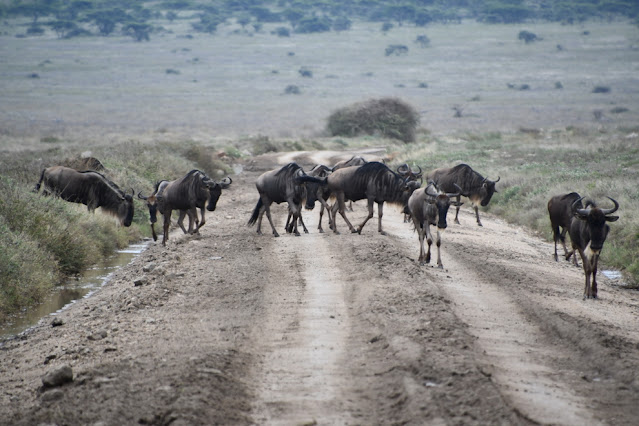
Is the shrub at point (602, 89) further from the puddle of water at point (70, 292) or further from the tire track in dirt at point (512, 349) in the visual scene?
the tire track in dirt at point (512, 349)

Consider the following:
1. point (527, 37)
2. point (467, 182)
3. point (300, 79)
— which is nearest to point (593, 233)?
point (467, 182)

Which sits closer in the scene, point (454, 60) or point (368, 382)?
point (368, 382)

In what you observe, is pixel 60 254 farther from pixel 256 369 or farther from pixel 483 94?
pixel 483 94

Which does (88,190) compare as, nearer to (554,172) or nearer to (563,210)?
(563,210)

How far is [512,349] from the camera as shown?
8.16m

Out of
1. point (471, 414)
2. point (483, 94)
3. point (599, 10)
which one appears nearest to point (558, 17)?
point (599, 10)

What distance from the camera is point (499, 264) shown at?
44.2 ft

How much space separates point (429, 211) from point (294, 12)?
425 ft

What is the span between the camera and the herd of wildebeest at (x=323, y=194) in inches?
529

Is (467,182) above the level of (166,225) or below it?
above

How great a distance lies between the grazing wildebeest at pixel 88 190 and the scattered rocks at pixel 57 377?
1091 centimetres

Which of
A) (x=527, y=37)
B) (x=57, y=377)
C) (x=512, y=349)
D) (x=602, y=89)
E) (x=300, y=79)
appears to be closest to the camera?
(x=57, y=377)

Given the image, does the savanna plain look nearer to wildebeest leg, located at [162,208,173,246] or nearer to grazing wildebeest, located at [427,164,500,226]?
wildebeest leg, located at [162,208,173,246]

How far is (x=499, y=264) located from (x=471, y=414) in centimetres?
755
